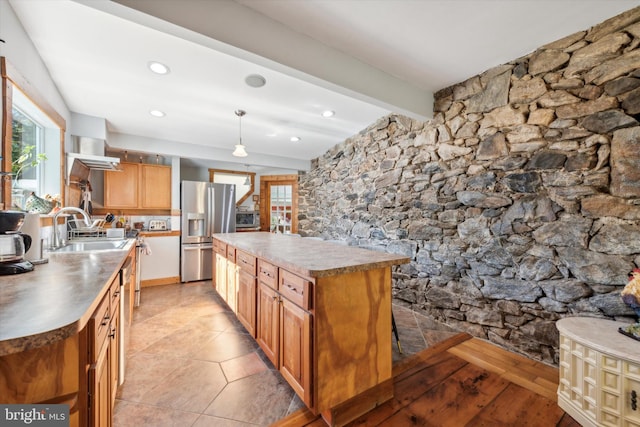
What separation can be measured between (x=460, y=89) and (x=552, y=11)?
3.04 feet

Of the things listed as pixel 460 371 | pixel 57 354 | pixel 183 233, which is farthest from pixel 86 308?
pixel 183 233

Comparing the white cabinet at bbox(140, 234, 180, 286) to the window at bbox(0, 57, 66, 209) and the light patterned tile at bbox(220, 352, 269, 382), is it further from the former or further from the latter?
the light patterned tile at bbox(220, 352, 269, 382)

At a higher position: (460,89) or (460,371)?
(460,89)

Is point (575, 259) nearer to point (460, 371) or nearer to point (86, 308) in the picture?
point (460, 371)

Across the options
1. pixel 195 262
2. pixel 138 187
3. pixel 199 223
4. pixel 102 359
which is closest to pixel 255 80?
pixel 102 359

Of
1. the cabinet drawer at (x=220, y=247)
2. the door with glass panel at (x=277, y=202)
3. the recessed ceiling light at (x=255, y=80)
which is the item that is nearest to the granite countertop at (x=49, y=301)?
the cabinet drawer at (x=220, y=247)

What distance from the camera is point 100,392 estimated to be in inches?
40.5

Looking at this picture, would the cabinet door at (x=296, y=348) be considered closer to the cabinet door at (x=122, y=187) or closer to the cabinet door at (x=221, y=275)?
the cabinet door at (x=221, y=275)

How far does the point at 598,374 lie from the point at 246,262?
247 cm

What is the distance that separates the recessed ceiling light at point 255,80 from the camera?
2354 mm


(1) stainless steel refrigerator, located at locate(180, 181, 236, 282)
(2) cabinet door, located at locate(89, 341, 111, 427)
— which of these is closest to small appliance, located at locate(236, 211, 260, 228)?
(1) stainless steel refrigerator, located at locate(180, 181, 236, 282)

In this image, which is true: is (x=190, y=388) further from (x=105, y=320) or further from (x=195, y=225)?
(x=195, y=225)

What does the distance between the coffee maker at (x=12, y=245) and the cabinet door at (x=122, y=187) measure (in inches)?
127

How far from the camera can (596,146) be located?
5.96ft
